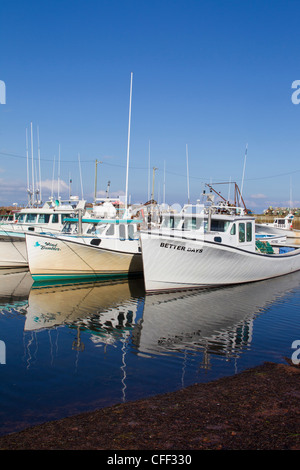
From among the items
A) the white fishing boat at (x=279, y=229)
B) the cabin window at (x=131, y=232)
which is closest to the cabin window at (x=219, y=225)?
the cabin window at (x=131, y=232)

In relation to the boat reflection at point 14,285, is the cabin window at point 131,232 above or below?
above

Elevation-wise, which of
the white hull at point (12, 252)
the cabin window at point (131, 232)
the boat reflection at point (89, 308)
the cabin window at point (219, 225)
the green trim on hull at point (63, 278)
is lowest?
the boat reflection at point (89, 308)

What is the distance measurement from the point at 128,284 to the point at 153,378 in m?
13.7

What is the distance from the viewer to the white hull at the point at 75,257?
21.5 m

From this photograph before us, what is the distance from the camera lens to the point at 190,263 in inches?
760

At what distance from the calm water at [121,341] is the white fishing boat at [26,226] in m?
7.36

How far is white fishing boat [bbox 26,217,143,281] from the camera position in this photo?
21562 mm

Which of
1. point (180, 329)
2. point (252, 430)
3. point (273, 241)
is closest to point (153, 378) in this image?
point (252, 430)

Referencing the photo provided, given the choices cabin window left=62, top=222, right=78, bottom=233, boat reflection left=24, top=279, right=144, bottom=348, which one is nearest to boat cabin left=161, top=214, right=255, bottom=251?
boat reflection left=24, top=279, right=144, bottom=348

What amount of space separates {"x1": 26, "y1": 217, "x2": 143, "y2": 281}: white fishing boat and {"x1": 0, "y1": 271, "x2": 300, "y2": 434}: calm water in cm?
168

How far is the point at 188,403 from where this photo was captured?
7.11 meters

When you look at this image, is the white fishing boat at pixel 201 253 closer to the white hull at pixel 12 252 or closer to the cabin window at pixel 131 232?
the cabin window at pixel 131 232

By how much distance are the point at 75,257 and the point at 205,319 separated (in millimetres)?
10055

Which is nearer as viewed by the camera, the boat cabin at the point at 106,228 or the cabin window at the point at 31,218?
the boat cabin at the point at 106,228
